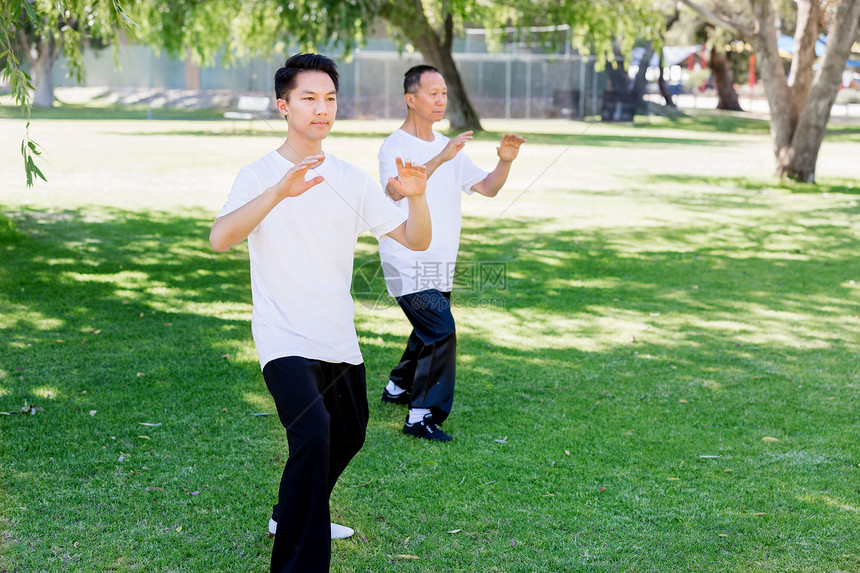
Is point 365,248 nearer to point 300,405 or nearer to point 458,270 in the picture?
point 458,270

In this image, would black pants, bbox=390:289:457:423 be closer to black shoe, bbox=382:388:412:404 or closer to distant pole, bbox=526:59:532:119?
black shoe, bbox=382:388:412:404

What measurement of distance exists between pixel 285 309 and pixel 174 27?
56.0 feet

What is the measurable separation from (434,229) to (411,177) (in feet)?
5.70

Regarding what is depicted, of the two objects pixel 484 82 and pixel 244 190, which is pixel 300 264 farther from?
pixel 484 82

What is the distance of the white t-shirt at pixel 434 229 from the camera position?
4.88 meters

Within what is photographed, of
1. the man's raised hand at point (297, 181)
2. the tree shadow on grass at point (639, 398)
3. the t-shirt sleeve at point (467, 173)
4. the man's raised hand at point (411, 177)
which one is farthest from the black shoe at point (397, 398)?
the man's raised hand at point (297, 181)

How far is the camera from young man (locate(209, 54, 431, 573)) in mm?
3105

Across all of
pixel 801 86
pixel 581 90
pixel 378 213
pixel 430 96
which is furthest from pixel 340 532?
pixel 581 90

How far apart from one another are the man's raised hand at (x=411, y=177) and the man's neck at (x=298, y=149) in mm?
310

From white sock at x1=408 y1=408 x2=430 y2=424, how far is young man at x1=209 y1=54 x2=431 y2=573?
1.63 metres

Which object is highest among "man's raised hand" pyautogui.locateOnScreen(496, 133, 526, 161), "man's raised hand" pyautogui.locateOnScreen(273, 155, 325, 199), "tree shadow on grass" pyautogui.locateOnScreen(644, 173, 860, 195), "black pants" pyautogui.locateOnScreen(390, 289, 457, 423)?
"man's raised hand" pyautogui.locateOnScreen(496, 133, 526, 161)

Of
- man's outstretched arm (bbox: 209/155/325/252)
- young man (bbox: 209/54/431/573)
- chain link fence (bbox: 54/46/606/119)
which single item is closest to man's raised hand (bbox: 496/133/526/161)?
young man (bbox: 209/54/431/573)

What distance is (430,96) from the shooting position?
5.02m

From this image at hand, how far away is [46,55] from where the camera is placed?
40.3 meters
